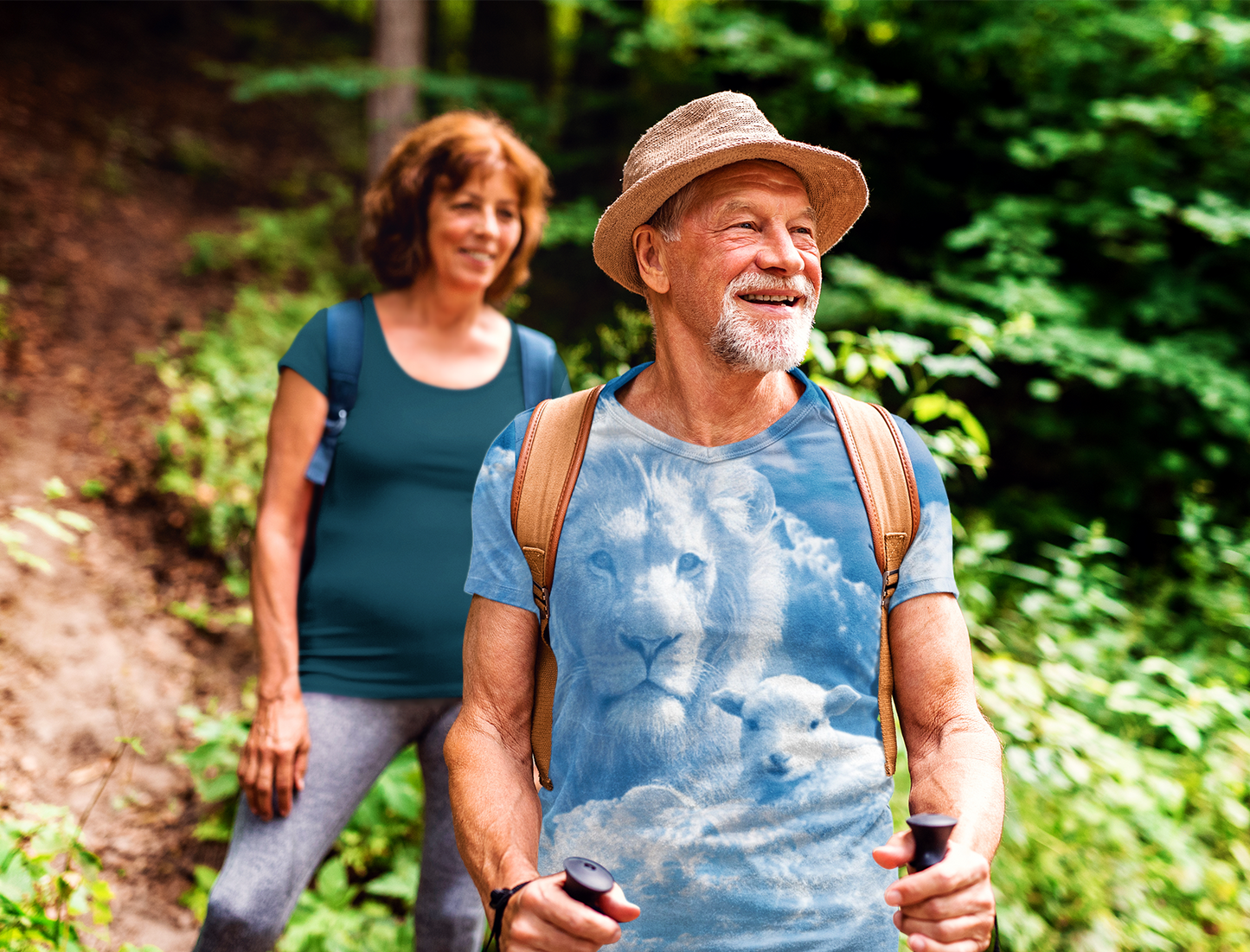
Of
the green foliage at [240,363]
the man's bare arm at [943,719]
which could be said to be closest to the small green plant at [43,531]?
the green foliage at [240,363]

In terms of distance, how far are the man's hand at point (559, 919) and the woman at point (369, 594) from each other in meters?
0.99

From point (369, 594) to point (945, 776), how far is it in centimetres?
149

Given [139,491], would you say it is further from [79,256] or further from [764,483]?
[764,483]

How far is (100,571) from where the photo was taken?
4.90m

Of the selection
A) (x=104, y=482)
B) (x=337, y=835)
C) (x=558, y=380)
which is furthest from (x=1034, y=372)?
(x=104, y=482)

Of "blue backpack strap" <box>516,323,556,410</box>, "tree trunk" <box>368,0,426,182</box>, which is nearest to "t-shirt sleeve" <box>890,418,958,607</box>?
"blue backpack strap" <box>516,323,556,410</box>

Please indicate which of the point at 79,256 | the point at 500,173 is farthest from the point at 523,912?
the point at 79,256

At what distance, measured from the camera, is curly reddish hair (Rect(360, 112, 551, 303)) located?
8.63ft

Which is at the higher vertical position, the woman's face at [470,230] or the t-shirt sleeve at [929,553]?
the woman's face at [470,230]

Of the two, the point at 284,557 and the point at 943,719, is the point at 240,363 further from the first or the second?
the point at 943,719

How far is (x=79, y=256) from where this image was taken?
28.8 feet

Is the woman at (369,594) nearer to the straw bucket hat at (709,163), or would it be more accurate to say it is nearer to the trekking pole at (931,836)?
the straw bucket hat at (709,163)

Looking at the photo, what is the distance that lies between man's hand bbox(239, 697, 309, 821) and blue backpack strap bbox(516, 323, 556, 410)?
1061 mm

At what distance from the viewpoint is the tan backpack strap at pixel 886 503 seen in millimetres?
1669
